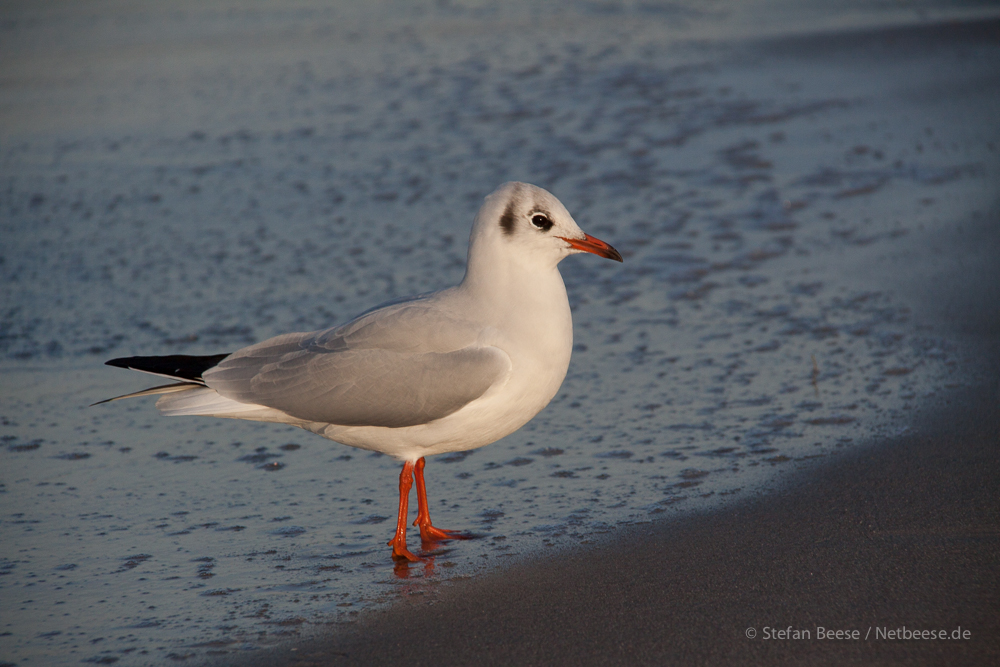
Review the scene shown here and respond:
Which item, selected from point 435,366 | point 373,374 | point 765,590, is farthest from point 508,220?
point 765,590

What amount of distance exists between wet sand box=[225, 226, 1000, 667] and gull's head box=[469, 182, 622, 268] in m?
1.27

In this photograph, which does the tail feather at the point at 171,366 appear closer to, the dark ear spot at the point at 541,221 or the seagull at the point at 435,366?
the seagull at the point at 435,366

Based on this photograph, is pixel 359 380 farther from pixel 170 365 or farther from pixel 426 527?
pixel 170 365

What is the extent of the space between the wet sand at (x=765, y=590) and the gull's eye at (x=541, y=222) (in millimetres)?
1376

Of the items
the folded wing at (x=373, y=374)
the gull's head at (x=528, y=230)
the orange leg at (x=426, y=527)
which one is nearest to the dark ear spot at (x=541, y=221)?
the gull's head at (x=528, y=230)

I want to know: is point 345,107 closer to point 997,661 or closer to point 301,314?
point 301,314

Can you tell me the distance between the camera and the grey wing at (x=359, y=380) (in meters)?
4.50

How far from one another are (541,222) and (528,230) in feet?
0.23

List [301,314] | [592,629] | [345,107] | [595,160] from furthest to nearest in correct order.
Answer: [345,107], [595,160], [301,314], [592,629]

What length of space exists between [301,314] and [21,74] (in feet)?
28.7

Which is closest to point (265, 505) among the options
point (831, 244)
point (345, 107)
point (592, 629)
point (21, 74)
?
point (592, 629)

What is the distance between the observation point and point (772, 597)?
12.8 ft

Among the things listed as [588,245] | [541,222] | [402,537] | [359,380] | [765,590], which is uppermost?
[541,222]

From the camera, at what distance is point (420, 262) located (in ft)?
26.4
